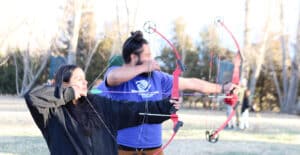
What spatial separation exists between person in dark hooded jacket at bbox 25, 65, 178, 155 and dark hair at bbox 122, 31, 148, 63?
1.00ft

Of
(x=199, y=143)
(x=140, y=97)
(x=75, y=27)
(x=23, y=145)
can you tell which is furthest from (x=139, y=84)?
(x=75, y=27)

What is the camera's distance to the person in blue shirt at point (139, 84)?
275 centimetres

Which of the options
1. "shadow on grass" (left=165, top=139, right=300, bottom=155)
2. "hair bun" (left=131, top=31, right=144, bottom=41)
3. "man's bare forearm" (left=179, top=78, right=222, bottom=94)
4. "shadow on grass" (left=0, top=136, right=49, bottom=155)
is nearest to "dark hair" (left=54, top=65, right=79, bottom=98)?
"hair bun" (left=131, top=31, right=144, bottom=41)

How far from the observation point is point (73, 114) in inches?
101

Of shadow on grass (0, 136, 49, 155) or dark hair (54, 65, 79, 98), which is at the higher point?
dark hair (54, 65, 79, 98)

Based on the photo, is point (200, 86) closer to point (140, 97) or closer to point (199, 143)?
point (140, 97)

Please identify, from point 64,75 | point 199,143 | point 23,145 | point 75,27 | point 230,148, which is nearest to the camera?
point 64,75

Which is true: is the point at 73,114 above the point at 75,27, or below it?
below

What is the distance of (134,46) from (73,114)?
559 millimetres

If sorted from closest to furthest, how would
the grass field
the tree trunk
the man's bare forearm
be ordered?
the man's bare forearm < the grass field < the tree trunk

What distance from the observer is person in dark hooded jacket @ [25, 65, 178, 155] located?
243 cm

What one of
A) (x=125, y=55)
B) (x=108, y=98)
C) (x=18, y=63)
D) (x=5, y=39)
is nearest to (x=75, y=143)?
(x=108, y=98)

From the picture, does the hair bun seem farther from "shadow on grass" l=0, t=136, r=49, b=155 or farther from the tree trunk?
the tree trunk

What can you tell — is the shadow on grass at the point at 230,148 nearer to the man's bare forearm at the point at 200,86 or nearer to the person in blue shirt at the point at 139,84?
the person in blue shirt at the point at 139,84
